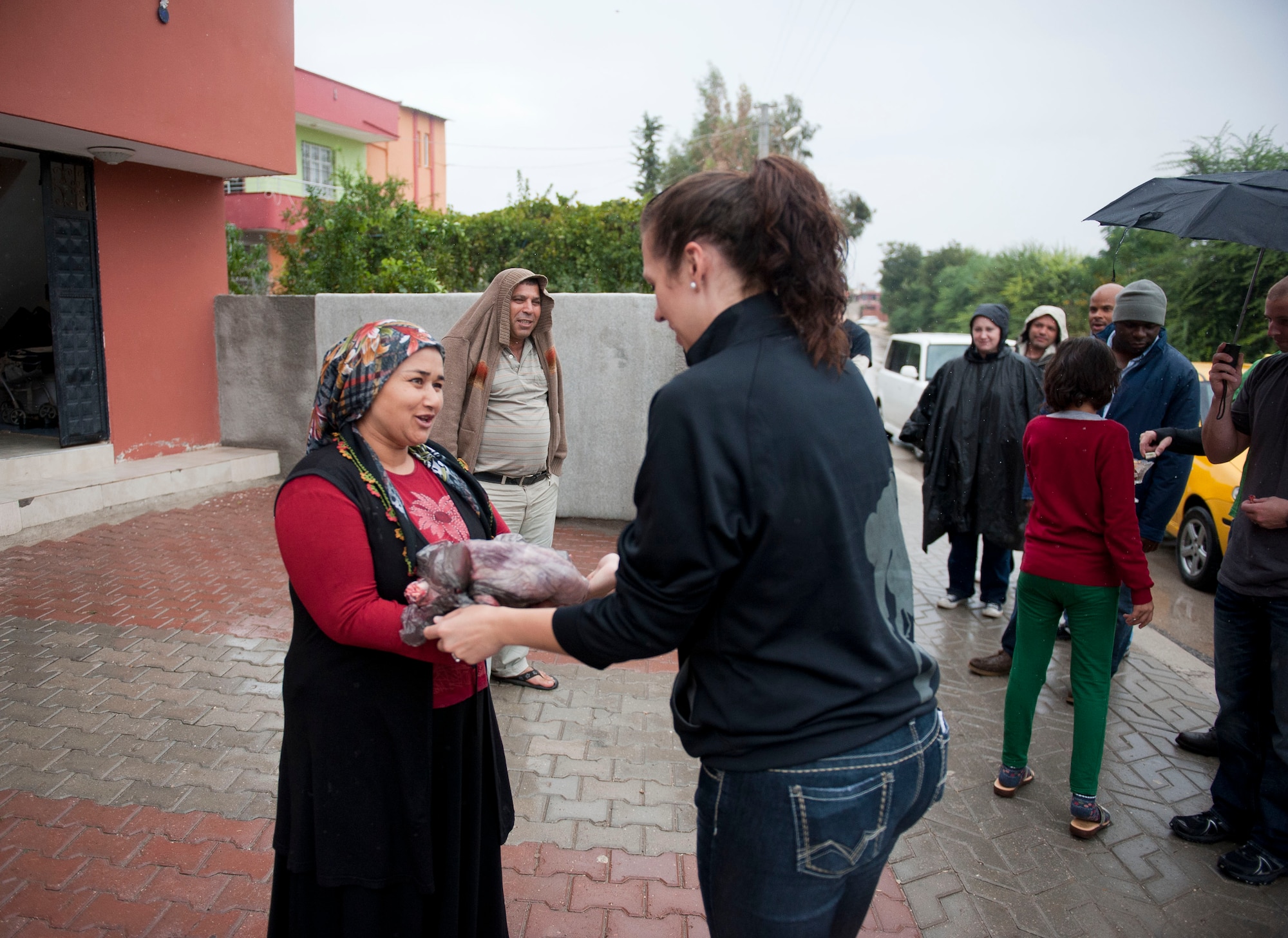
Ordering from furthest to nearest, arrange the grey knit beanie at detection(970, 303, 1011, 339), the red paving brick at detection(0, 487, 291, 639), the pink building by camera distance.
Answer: the pink building < the grey knit beanie at detection(970, 303, 1011, 339) < the red paving brick at detection(0, 487, 291, 639)

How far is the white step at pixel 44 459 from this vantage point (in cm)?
714

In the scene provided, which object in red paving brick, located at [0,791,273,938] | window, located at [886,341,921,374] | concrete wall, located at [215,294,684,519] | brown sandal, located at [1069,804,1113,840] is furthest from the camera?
window, located at [886,341,921,374]

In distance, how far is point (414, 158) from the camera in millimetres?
35656

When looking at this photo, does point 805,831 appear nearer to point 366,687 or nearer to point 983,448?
point 366,687

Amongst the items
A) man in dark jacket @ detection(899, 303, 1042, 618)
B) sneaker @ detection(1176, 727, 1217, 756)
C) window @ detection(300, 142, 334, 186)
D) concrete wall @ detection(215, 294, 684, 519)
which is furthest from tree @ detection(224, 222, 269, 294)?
window @ detection(300, 142, 334, 186)

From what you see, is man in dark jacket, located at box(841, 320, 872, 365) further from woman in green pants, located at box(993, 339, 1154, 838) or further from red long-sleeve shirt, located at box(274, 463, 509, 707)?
red long-sleeve shirt, located at box(274, 463, 509, 707)

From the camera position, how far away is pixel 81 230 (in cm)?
775

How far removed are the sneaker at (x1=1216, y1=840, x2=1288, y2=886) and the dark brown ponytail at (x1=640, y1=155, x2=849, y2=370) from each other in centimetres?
306

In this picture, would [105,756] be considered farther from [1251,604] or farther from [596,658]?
[1251,604]

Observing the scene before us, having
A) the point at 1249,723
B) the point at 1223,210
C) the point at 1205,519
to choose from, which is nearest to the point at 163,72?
the point at 1223,210

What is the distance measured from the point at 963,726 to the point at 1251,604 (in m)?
1.53

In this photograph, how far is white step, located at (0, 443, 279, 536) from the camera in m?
6.61

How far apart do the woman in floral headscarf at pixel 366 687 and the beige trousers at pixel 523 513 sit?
2.08 metres

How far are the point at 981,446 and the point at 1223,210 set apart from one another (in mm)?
2642
